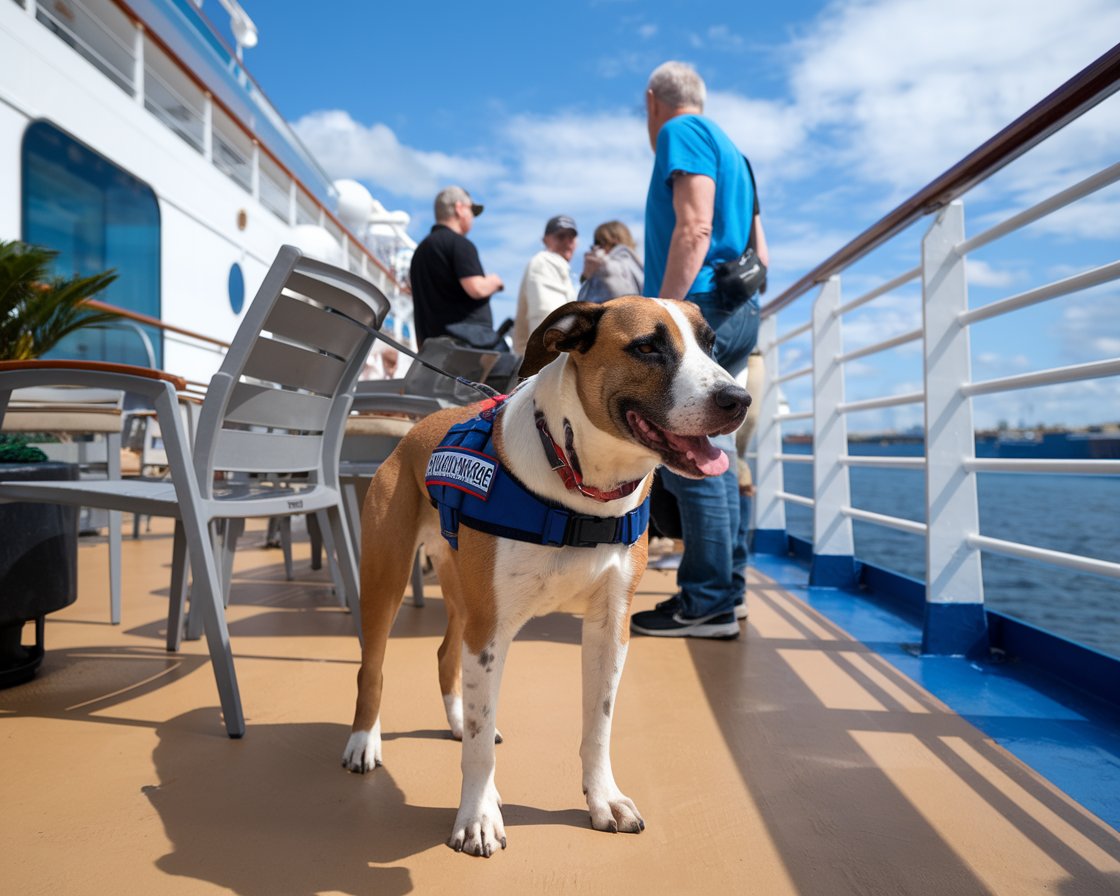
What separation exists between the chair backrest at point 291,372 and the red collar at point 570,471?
3.22 ft

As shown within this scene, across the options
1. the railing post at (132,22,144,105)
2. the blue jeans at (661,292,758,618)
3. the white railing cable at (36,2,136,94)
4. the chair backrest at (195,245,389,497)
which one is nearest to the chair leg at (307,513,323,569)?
the chair backrest at (195,245,389,497)

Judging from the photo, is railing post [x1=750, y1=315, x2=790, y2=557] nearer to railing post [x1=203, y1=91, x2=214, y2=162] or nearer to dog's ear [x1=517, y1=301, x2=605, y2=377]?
dog's ear [x1=517, y1=301, x2=605, y2=377]

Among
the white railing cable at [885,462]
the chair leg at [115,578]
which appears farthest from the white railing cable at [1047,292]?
the chair leg at [115,578]

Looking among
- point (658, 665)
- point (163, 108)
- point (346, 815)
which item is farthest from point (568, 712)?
point (163, 108)

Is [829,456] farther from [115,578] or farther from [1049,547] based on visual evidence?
[1049,547]

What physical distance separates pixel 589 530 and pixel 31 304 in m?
3.26

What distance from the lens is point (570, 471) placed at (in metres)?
1.43

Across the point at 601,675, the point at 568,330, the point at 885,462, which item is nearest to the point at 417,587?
the point at 601,675

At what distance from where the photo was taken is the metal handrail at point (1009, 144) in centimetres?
185

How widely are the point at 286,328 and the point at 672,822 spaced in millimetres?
1625

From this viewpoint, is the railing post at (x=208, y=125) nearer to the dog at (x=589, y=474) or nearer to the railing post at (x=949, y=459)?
the railing post at (x=949, y=459)

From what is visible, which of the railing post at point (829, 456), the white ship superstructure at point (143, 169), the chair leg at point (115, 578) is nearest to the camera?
the chair leg at point (115, 578)

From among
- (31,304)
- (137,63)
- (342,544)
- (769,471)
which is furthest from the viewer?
(137,63)

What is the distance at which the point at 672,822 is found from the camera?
1.49m
